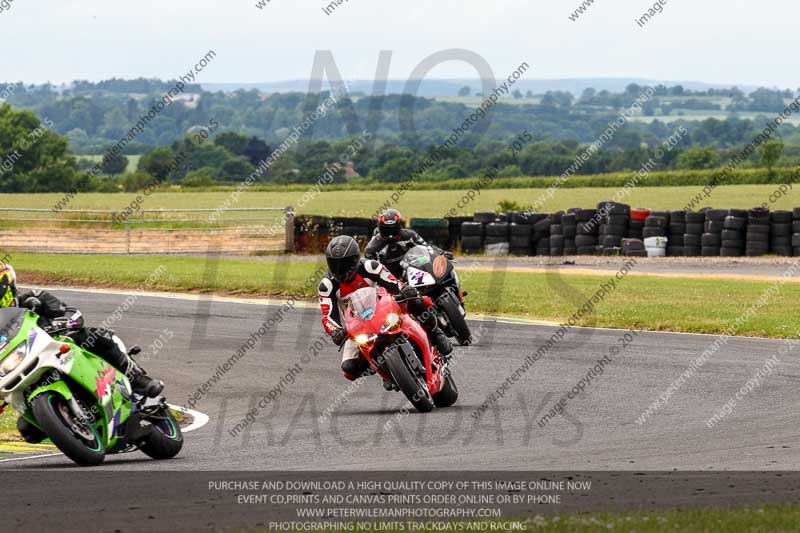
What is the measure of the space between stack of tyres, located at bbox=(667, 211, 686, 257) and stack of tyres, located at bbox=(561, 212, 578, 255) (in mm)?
2643

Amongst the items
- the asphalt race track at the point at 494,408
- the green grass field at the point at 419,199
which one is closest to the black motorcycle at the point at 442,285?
the asphalt race track at the point at 494,408

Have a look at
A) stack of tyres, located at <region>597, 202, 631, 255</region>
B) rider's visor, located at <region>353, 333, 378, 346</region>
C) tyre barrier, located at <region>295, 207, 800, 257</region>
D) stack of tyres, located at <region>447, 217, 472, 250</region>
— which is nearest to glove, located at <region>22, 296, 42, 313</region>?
rider's visor, located at <region>353, 333, 378, 346</region>

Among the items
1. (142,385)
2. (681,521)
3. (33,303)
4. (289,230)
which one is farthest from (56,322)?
(289,230)

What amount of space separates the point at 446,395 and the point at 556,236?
79.3 feet

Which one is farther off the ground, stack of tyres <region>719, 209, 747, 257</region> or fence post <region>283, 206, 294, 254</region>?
stack of tyres <region>719, 209, 747, 257</region>

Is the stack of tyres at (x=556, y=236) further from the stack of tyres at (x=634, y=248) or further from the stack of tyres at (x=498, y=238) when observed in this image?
the stack of tyres at (x=634, y=248)

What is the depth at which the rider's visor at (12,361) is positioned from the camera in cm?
859

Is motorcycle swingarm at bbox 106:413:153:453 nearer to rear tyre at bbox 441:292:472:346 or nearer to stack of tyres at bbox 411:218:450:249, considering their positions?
rear tyre at bbox 441:292:472:346

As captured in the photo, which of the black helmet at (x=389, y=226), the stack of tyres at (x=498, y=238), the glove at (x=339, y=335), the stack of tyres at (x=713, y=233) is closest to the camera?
the glove at (x=339, y=335)

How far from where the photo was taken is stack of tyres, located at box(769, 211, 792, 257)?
33469 millimetres

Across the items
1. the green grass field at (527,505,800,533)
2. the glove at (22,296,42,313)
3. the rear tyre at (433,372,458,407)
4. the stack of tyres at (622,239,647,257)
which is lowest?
the stack of tyres at (622,239,647,257)

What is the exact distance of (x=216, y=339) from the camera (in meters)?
19.2

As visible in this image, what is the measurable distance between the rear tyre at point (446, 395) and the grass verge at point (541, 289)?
759cm

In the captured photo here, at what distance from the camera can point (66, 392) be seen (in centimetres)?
877
